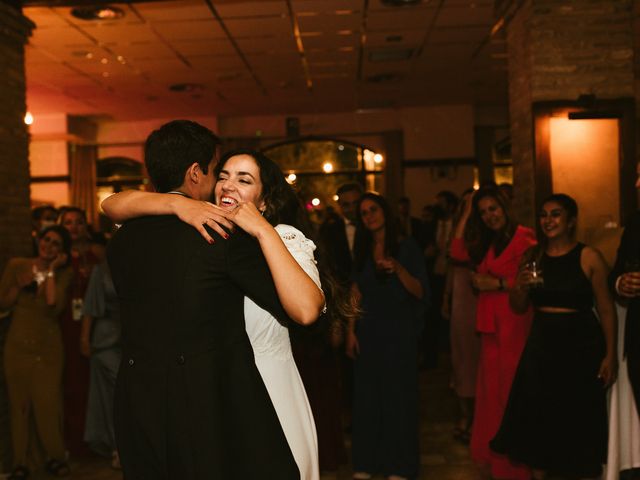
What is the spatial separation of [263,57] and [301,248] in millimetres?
7171

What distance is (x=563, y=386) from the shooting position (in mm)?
3697

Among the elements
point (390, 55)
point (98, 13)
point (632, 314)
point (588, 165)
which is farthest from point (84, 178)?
point (632, 314)

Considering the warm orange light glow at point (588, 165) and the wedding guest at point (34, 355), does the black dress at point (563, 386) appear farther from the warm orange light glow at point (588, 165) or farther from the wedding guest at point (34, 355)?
the wedding guest at point (34, 355)

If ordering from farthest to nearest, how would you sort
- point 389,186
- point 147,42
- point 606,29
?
point 389,186 → point 147,42 → point 606,29

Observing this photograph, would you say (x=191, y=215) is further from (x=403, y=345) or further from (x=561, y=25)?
(x=561, y=25)

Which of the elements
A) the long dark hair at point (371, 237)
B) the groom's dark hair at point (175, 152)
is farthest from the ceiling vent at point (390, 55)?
the groom's dark hair at point (175, 152)

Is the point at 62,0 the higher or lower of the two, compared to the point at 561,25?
higher

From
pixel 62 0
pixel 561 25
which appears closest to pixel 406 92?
pixel 561 25

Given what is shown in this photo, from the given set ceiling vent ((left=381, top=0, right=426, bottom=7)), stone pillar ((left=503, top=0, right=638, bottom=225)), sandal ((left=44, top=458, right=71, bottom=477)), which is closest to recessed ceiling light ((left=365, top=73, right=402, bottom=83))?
ceiling vent ((left=381, top=0, right=426, bottom=7))

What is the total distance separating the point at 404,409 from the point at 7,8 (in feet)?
13.2

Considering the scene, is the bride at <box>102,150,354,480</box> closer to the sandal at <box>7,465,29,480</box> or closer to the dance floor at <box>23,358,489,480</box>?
the dance floor at <box>23,358,489,480</box>

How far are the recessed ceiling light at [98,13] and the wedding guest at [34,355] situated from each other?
3.28m

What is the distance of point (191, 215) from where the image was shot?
1607mm

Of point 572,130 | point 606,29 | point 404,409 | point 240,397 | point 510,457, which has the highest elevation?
point 606,29
